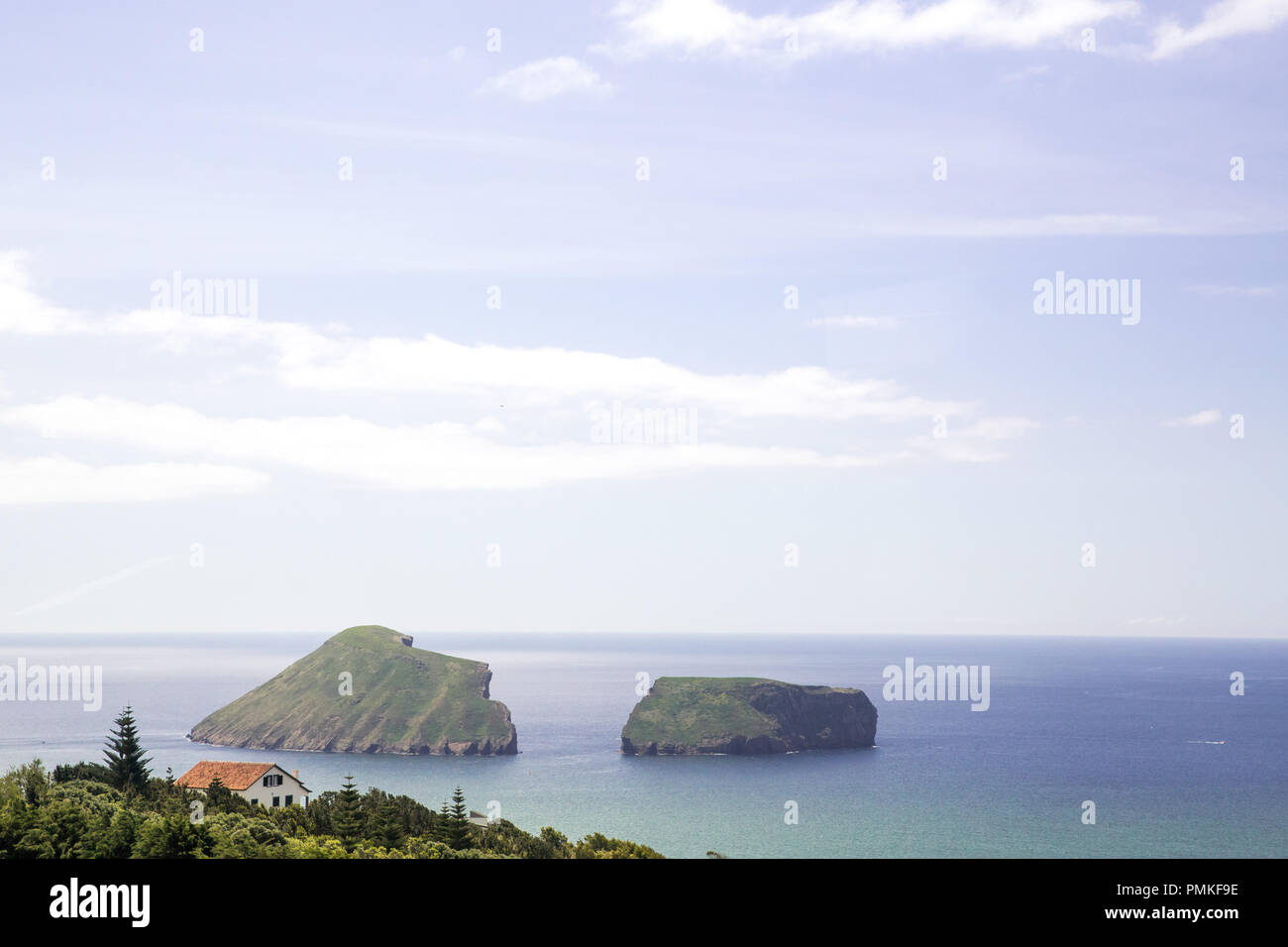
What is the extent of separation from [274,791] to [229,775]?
4.28 m

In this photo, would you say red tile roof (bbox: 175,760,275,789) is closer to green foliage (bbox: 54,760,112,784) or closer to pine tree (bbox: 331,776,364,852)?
green foliage (bbox: 54,760,112,784)

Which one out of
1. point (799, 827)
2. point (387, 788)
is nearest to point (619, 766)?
point (387, 788)

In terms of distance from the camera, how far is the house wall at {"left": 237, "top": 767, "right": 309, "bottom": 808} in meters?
83.4

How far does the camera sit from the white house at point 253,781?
83625mm

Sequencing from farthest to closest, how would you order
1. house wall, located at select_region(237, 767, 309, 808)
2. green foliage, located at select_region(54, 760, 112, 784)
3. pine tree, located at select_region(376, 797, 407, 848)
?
1. house wall, located at select_region(237, 767, 309, 808)
2. green foliage, located at select_region(54, 760, 112, 784)
3. pine tree, located at select_region(376, 797, 407, 848)

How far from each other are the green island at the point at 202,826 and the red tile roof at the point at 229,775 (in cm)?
1337

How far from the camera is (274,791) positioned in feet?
285

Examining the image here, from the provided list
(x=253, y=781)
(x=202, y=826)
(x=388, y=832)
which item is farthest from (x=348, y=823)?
(x=253, y=781)

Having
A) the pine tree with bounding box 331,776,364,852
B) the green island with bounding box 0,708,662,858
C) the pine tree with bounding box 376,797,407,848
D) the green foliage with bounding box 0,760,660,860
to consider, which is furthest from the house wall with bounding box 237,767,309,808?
the pine tree with bounding box 376,797,407,848

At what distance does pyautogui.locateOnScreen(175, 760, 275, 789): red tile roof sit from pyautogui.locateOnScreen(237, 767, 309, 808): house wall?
1.48ft

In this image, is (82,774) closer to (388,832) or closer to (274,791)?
(274,791)
